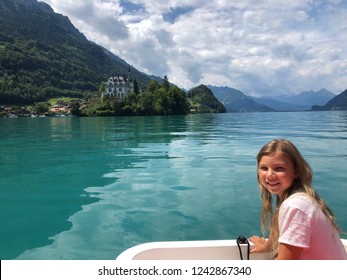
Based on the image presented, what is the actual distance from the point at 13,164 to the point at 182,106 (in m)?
149

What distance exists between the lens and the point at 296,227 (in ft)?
12.2

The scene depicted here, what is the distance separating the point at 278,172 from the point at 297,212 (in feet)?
2.24

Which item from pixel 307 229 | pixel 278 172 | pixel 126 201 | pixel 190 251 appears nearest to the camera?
pixel 307 229

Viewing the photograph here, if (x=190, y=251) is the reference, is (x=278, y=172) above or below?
above

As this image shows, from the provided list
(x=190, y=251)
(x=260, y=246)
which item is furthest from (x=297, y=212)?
(x=190, y=251)

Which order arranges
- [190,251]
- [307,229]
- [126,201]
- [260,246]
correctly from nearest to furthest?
[307,229]
[190,251]
[260,246]
[126,201]

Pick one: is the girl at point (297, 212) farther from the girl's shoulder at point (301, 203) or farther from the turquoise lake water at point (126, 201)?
the turquoise lake water at point (126, 201)

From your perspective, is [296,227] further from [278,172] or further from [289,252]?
[278,172]

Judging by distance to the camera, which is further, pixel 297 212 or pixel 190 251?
pixel 190 251

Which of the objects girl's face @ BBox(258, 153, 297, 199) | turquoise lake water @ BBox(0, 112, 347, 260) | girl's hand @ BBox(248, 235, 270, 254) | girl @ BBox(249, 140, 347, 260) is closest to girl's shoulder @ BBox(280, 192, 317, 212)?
girl @ BBox(249, 140, 347, 260)

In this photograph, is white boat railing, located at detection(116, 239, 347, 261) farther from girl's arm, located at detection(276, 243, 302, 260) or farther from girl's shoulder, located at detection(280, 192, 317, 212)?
girl's shoulder, located at detection(280, 192, 317, 212)

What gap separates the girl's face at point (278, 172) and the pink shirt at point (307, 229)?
1.37 feet

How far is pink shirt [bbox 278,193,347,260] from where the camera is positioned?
3707mm
